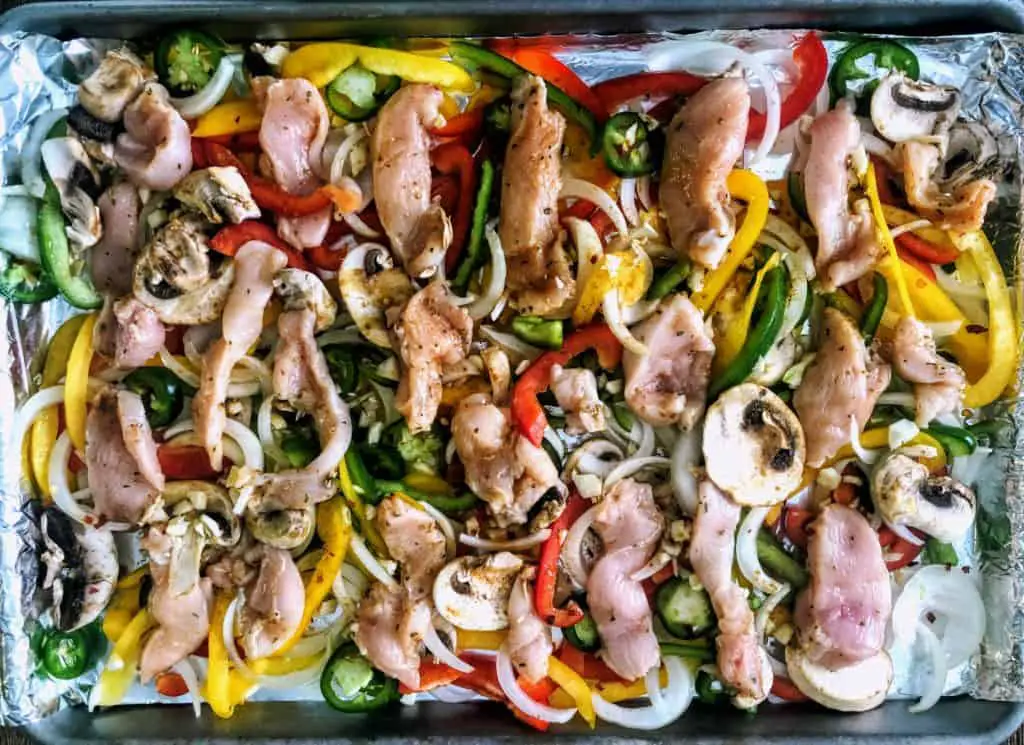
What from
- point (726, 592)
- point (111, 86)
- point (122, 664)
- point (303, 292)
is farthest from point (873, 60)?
point (122, 664)

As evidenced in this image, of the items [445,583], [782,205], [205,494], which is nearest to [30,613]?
[205,494]

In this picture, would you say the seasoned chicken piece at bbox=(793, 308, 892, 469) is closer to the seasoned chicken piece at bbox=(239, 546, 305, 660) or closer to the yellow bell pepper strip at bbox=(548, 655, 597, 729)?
the yellow bell pepper strip at bbox=(548, 655, 597, 729)

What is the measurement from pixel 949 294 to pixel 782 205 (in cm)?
63

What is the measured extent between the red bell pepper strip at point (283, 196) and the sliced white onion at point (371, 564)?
1052 millimetres

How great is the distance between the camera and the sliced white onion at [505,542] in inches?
117

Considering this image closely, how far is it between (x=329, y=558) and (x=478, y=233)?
113cm

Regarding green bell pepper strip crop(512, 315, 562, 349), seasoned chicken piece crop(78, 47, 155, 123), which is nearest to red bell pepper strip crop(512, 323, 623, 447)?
green bell pepper strip crop(512, 315, 562, 349)

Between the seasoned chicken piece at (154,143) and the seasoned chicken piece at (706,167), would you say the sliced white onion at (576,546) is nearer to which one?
the seasoned chicken piece at (706,167)

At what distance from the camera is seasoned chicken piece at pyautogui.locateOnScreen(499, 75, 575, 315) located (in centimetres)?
288

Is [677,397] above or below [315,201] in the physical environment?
below

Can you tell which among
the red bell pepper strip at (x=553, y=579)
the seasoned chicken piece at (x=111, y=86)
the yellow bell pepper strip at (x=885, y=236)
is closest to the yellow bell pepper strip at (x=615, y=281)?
the red bell pepper strip at (x=553, y=579)

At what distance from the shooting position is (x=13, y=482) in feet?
9.71

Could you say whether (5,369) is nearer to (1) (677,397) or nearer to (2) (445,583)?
(2) (445,583)

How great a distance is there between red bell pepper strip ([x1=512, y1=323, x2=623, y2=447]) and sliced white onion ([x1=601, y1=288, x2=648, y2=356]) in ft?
0.17
